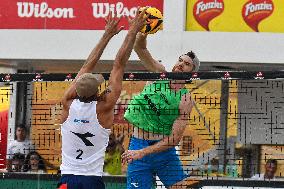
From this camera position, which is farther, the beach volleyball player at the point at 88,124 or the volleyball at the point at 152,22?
the volleyball at the point at 152,22

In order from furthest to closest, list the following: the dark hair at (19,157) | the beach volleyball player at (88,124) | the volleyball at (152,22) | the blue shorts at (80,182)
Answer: the dark hair at (19,157)
the volleyball at (152,22)
the blue shorts at (80,182)
the beach volleyball player at (88,124)

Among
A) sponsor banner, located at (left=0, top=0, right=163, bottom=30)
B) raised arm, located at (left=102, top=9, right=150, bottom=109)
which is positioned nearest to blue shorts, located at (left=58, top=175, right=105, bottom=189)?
raised arm, located at (left=102, top=9, right=150, bottom=109)

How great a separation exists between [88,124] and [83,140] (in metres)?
0.20

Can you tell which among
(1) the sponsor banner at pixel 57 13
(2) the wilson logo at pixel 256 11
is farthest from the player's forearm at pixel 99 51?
(1) the sponsor banner at pixel 57 13

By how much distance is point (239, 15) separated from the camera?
762 inches

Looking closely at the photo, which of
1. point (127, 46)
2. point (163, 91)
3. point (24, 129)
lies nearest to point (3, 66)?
point (24, 129)

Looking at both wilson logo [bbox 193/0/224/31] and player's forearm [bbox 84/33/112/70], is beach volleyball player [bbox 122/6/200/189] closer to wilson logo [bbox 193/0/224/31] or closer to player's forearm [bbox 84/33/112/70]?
player's forearm [bbox 84/33/112/70]

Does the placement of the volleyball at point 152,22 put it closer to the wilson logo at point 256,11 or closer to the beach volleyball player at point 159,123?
the beach volleyball player at point 159,123

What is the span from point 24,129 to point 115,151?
5.79 feet

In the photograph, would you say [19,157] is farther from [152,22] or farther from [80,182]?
[80,182]

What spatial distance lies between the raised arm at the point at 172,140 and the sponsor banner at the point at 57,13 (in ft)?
25.4

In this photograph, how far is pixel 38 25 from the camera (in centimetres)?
2025

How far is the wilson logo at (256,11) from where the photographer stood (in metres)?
19.2

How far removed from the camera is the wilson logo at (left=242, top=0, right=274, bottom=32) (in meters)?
19.2
